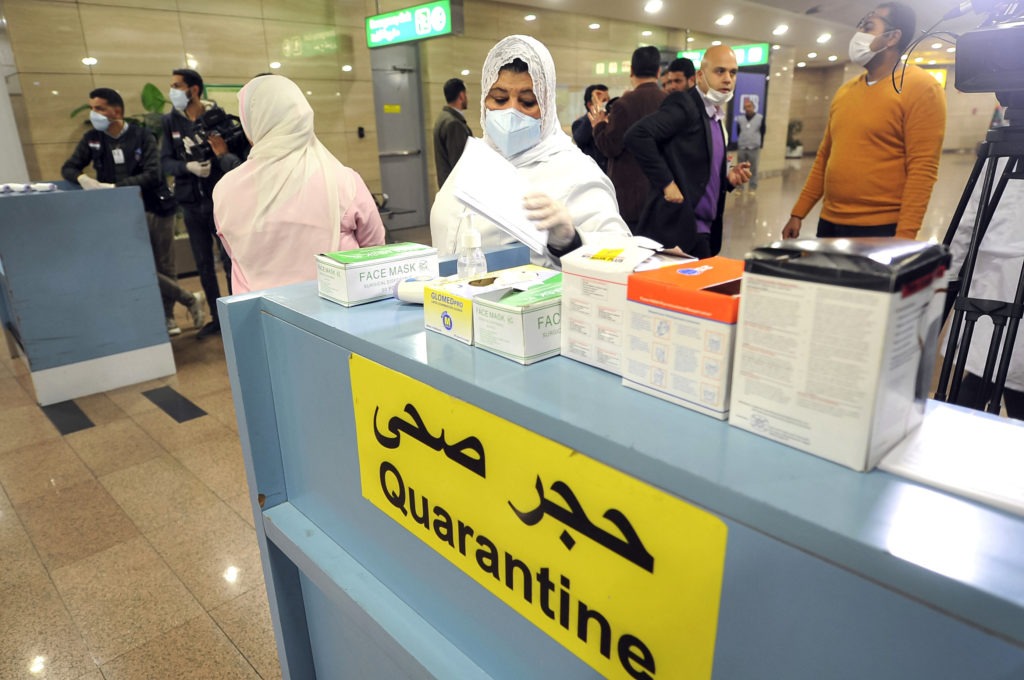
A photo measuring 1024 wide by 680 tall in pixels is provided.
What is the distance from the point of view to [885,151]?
93.0 inches

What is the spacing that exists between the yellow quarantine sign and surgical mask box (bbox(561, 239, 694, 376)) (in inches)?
5.8

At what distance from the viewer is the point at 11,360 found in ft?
13.9

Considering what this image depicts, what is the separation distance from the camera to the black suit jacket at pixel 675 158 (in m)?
2.79

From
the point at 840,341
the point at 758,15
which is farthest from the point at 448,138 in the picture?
the point at 758,15

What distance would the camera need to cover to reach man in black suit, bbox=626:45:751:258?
2.80 metres

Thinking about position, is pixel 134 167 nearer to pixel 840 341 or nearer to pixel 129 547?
pixel 129 547

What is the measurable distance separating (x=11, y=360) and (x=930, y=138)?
17.4ft

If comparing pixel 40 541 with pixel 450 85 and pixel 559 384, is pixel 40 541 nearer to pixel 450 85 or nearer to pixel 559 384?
pixel 559 384

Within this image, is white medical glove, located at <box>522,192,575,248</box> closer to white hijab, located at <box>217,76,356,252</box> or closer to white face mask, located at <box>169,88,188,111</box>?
white hijab, located at <box>217,76,356,252</box>

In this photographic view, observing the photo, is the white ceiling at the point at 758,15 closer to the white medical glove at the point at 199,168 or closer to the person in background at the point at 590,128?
the person in background at the point at 590,128

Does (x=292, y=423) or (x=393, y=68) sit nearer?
(x=292, y=423)

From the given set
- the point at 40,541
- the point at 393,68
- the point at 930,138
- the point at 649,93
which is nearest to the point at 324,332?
the point at 40,541

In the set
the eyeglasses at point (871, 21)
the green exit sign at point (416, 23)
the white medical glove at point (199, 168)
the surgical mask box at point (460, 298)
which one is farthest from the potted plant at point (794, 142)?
Answer: the surgical mask box at point (460, 298)

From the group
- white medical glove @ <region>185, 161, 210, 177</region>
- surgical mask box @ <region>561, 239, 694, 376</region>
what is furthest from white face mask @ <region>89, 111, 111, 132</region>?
surgical mask box @ <region>561, 239, 694, 376</region>
